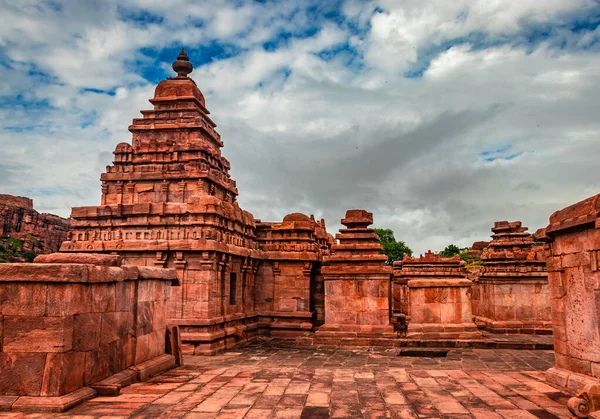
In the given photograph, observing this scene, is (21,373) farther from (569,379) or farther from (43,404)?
(569,379)

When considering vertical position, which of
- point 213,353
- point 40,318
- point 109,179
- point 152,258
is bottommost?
point 213,353

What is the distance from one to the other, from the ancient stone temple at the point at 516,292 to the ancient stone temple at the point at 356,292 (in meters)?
5.17

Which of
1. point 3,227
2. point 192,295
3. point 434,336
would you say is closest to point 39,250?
point 3,227

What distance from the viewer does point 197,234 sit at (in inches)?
575

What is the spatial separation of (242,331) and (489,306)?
30.6 ft

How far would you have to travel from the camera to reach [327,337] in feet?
49.0

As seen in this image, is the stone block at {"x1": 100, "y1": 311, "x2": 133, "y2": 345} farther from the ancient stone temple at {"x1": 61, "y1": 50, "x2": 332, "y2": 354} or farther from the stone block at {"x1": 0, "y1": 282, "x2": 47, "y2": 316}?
the ancient stone temple at {"x1": 61, "y1": 50, "x2": 332, "y2": 354}

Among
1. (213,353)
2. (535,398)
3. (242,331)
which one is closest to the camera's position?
(535,398)

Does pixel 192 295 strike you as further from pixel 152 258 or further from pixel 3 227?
pixel 3 227

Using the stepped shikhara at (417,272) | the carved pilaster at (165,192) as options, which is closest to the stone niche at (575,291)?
the carved pilaster at (165,192)

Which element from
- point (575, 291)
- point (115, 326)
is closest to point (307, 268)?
point (115, 326)

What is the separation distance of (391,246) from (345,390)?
66589 millimetres

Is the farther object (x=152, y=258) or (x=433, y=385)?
(x=152, y=258)

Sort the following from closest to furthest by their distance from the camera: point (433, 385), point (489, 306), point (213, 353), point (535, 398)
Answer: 1. point (535, 398)
2. point (433, 385)
3. point (213, 353)
4. point (489, 306)
